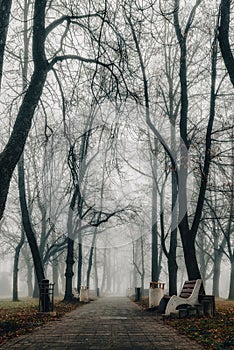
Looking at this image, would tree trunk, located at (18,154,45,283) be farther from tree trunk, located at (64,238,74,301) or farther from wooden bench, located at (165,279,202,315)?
tree trunk, located at (64,238,74,301)

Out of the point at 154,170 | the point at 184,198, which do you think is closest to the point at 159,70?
the point at 154,170

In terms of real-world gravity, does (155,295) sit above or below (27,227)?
below

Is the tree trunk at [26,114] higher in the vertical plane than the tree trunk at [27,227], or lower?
higher

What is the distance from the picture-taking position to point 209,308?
1164cm

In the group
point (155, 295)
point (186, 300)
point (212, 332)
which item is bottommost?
point (155, 295)

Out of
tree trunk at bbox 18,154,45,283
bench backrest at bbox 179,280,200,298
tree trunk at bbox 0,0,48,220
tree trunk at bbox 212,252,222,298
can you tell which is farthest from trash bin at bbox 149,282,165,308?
tree trunk at bbox 212,252,222,298

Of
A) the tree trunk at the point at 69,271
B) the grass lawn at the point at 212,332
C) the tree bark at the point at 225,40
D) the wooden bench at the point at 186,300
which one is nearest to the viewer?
the grass lawn at the point at 212,332

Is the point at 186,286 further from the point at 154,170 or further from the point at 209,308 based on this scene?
the point at 154,170

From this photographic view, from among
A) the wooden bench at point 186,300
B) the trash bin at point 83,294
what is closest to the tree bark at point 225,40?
the wooden bench at point 186,300

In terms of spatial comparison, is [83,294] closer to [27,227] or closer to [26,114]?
[27,227]

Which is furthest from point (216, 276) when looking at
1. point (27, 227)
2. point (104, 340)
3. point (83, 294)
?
point (104, 340)

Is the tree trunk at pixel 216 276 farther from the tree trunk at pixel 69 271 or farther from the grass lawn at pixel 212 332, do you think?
the grass lawn at pixel 212 332

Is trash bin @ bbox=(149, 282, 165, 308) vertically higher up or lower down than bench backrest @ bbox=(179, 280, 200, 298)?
lower down

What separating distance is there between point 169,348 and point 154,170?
16.0m
